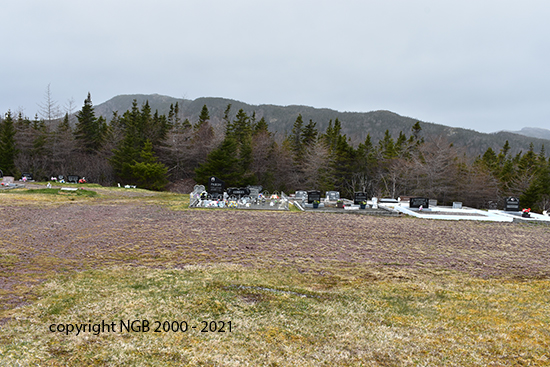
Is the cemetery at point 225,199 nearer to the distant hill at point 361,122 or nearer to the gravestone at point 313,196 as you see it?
the gravestone at point 313,196

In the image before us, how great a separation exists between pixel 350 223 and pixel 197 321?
9.33 metres

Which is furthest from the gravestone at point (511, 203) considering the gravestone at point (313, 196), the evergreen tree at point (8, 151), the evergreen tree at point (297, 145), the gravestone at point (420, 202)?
the evergreen tree at point (8, 151)

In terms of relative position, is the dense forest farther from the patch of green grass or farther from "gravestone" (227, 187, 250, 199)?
the patch of green grass

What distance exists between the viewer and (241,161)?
1197 inches

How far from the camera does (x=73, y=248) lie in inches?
283

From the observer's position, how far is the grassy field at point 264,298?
9.86ft

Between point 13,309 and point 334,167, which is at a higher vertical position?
point 334,167

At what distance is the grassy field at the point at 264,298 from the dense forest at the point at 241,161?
20522 mm

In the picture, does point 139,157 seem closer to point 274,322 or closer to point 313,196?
point 313,196

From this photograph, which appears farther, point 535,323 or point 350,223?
point 350,223

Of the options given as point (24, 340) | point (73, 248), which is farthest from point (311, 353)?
point (73, 248)

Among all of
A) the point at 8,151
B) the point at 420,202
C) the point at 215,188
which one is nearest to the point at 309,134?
the point at 420,202

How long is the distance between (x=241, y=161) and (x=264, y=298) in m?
26.4

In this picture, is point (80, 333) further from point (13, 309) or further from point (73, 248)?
point (73, 248)
